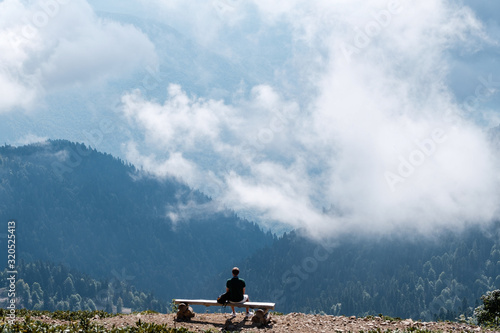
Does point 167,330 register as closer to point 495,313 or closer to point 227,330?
point 227,330

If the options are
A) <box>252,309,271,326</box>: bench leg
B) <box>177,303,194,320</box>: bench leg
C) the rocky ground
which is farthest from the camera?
<box>177,303,194,320</box>: bench leg

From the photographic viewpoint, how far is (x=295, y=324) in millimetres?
24453

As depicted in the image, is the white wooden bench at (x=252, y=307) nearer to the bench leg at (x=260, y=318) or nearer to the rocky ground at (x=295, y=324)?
the bench leg at (x=260, y=318)

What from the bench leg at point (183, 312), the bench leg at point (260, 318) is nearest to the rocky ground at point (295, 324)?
the bench leg at point (260, 318)

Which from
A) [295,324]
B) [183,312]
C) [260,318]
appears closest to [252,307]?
[260,318]

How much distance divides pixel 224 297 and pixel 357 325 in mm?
7255

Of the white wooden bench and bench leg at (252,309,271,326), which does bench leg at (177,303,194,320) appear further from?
bench leg at (252,309,271,326)

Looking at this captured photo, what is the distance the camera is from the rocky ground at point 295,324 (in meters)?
22.8

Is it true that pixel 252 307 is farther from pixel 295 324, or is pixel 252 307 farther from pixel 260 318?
pixel 295 324

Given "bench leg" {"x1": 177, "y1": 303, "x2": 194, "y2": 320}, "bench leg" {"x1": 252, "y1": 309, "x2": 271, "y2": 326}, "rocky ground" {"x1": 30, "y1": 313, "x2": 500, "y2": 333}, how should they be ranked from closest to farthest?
"rocky ground" {"x1": 30, "y1": 313, "x2": 500, "y2": 333} < "bench leg" {"x1": 252, "y1": 309, "x2": 271, "y2": 326} < "bench leg" {"x1": 177, "y1": 303, "x2": 194, "y2": 320}

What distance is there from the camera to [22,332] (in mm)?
17781

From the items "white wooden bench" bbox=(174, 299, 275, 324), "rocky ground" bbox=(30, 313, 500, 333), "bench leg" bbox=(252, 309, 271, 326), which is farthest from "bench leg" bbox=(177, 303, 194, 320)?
"bench leg" bbox=(252, 309, 271, 326)

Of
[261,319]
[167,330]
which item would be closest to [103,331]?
[167,330]

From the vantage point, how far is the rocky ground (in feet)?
74.7
